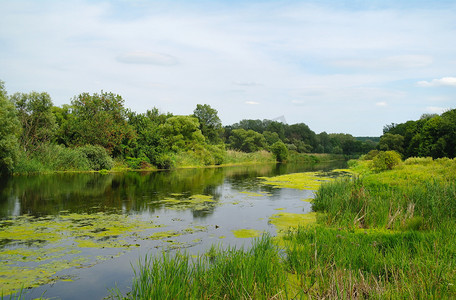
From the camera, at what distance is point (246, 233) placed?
29.7 feet

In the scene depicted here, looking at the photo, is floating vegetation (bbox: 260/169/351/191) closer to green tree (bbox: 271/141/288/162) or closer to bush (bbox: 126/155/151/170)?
bush (bbox: 126/155/151/170)

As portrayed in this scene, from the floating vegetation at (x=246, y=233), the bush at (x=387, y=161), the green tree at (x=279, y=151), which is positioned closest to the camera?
the floating vegetation at (x=246, y=233)

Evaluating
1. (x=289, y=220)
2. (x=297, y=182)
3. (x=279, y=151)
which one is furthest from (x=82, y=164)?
(x=279, y=151)

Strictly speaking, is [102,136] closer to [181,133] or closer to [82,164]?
[82,164]

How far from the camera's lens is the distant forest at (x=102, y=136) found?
23000mm

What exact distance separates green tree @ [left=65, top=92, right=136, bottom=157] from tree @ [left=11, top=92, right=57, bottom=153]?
10.3 feet

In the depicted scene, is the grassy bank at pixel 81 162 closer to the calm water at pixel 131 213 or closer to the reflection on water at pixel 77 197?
the reflection on water at pixel 77 197

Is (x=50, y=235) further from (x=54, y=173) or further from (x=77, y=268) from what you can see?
(x=54, y=173)

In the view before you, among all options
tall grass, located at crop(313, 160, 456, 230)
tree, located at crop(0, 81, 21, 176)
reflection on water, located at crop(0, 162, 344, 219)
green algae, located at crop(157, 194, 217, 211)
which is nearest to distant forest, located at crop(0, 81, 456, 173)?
tree, located at crop(0, 81, 21, 176)

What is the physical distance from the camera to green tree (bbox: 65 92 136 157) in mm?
28719

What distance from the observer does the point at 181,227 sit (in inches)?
381

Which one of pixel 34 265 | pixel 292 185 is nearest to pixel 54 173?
pixel 292 185

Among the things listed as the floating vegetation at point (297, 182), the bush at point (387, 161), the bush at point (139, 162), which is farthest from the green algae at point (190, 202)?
the bush at point (139, 162)

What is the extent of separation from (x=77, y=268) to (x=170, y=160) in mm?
27264
